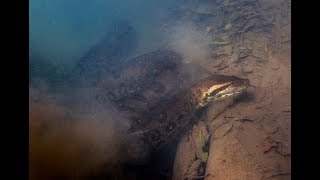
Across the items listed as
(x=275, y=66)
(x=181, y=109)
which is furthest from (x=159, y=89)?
(x=275, y=66)

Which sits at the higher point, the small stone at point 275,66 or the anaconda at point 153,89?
the small stone at point 275,66

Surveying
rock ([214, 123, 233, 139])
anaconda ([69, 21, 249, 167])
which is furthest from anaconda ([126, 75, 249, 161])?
rock ([214, 123, 233, 139])

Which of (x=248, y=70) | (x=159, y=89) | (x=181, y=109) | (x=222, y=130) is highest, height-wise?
(x=248, y=70)

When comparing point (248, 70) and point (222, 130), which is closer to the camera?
point (222, 130)

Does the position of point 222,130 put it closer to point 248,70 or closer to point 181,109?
point 181,109

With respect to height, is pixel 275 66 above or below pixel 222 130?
above

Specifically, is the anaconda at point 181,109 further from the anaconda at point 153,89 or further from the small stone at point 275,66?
the small stone at point 275,66

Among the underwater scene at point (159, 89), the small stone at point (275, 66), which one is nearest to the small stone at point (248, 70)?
the underwater scene at point (159, 89)
